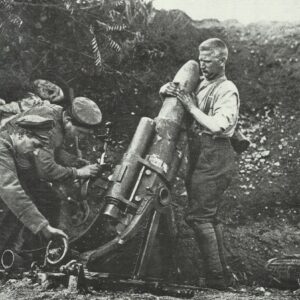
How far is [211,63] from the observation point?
406cm

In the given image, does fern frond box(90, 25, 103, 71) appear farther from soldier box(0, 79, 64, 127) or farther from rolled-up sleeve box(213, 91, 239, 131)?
rolled-up sleeve box(213, 91, 239, 131)

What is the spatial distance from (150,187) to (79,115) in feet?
2.43

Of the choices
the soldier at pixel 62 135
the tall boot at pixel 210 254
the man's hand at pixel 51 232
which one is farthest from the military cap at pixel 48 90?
the tall boot at pixel 210 254

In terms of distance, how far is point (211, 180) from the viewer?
154 inches

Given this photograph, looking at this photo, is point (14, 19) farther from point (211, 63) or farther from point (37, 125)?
point (211, 63)

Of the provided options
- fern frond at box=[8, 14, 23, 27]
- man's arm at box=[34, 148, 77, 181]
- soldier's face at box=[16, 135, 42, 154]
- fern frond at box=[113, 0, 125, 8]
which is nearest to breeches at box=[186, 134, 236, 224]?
man's arm at box=[34, 148, 77, 181]

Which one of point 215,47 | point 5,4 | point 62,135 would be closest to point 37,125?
point 62,135

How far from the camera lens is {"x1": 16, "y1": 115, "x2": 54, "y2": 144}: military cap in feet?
12.5

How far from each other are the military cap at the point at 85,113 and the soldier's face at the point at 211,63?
0.82m

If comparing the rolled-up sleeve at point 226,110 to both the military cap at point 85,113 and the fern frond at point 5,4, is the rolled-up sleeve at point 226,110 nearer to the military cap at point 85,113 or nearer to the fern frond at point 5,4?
the military cap at point 85,113

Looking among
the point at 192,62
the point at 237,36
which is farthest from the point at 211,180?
the point at 237,36

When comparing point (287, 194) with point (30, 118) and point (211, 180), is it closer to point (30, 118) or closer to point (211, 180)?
point (211, 180)

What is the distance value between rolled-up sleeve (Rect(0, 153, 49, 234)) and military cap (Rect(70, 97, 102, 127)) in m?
0.60

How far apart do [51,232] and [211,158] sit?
1.16 metres
